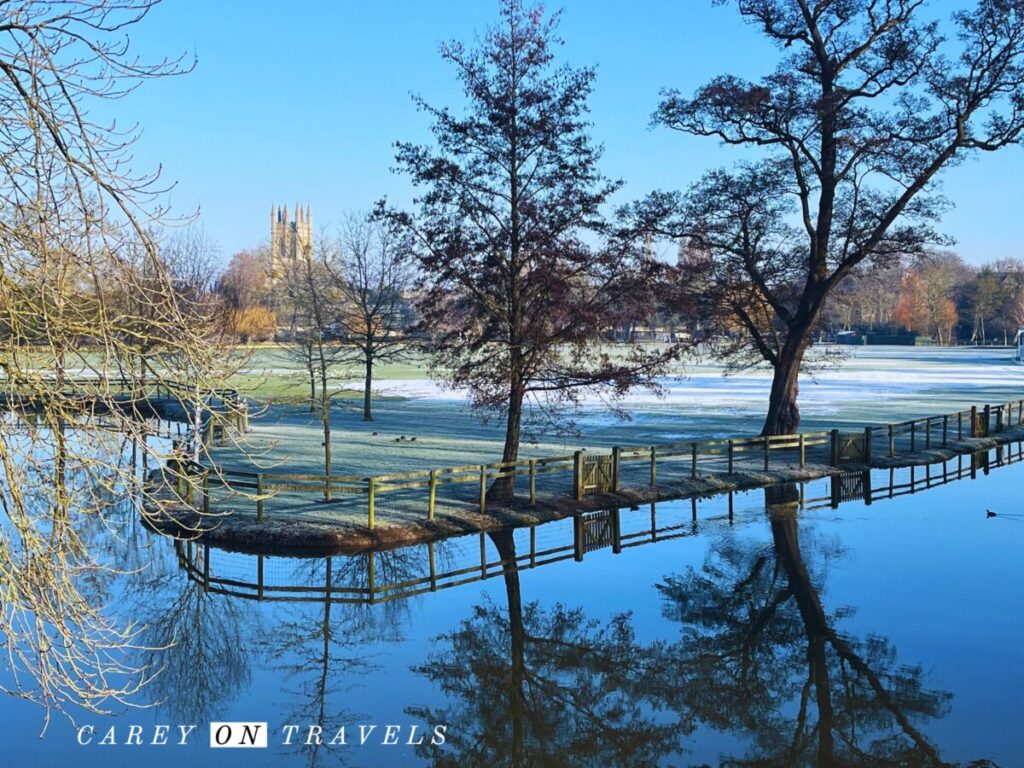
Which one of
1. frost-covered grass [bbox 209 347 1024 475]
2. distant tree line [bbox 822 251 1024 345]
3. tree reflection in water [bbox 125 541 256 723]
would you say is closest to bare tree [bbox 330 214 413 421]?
frost-covered grass [bbox 209 347 1024 475]

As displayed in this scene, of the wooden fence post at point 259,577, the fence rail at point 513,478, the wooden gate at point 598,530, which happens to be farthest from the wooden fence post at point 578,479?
the wooden fence post at point 259,577

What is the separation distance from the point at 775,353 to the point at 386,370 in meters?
56.2

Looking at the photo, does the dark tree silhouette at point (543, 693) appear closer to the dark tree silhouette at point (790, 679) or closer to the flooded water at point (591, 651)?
the flooded water at point (591, 651)

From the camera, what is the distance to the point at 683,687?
12430mm

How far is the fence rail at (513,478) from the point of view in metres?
20.6

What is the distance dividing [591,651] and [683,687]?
5.50ft

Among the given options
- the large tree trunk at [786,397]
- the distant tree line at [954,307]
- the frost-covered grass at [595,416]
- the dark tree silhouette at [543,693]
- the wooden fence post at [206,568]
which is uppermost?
the distant tree line at [954,307]

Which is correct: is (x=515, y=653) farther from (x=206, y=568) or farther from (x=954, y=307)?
(x=954, y=307)

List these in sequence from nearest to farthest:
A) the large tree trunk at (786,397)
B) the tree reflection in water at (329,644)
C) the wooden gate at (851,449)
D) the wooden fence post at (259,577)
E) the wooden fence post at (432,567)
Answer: the tree reflection in water at (329,644)
the wooden fence post at (259,577)
the wooden fence post at (432,567)
the wooden gate at (851,449)
the large tree trunk at (786,397)

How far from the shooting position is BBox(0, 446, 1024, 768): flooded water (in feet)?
35.6

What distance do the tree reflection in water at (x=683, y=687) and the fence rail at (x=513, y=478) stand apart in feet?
14.8

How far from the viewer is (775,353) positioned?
3603 centimetres

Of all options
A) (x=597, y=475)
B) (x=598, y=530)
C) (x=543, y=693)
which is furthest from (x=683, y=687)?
(x=597, y=475)

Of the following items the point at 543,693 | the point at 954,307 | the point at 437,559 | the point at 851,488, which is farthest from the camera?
the point at 954,307
